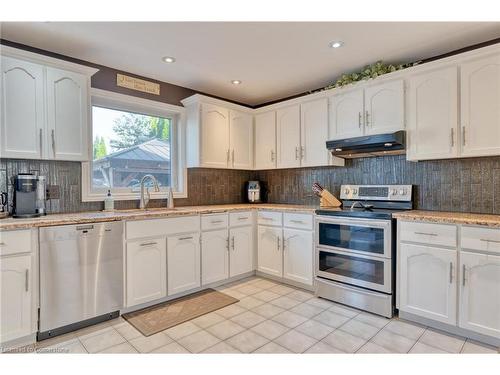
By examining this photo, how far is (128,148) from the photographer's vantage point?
321cm

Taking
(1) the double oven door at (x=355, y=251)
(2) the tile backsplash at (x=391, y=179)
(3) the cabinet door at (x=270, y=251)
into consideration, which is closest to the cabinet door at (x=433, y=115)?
(2) the tile backsplash at (x=391, y=179)

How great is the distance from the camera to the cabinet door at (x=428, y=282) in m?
2.15

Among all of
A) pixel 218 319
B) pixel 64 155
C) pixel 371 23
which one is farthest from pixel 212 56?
pixel 218 319

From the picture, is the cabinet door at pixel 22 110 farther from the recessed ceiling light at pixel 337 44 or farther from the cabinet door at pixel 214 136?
the recessed ceiling light at pixel 337 44

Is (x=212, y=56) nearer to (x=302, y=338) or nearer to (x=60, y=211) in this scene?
(x=60, y=211)

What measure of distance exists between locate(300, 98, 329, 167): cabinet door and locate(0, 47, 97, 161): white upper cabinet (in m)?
2.29

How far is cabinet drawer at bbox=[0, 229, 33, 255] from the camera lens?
191 centimetres

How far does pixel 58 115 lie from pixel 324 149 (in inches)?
105

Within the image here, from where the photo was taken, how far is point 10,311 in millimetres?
1940

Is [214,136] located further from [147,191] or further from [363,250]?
[363,250]

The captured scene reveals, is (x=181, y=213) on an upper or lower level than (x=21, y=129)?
lower

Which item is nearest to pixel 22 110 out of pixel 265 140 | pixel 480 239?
pixel 265 140

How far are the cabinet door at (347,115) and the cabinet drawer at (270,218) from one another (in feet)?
3.60

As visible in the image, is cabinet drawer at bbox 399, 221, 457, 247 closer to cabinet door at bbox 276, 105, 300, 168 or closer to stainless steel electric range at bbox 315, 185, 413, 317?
stainless steel electric range at bbox 315, 185, 413, 317
